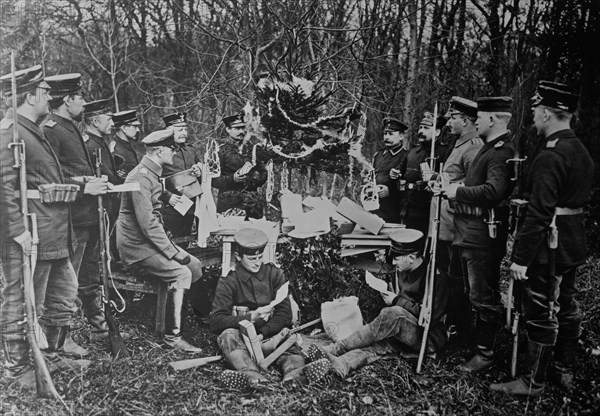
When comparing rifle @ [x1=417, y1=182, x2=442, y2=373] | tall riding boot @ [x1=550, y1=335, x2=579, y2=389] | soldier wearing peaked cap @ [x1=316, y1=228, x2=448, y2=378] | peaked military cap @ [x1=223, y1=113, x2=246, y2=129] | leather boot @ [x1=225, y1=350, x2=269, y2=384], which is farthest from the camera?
peaked military cap @ [x1=223, y1=113, x2=246, y2=129]

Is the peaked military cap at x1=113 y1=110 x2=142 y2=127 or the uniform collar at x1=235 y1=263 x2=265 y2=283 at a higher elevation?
the peaked military cap at x1=113 y1=110 x2=142 y2=127

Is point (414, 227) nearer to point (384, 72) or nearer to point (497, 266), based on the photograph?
point (497, 266)

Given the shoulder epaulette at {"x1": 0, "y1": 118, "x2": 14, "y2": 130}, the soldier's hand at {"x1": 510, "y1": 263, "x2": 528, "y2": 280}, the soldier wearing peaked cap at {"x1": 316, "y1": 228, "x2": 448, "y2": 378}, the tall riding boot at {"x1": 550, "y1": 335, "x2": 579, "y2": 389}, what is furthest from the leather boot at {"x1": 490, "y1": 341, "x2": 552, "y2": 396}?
the shoulder epaulette at {"x1": 0, "y1": 118, "x2": 14, "y2": 130}

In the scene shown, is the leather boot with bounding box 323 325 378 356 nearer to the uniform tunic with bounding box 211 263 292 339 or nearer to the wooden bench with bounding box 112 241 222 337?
the uniform tunic with bounding box 211 263 292 339

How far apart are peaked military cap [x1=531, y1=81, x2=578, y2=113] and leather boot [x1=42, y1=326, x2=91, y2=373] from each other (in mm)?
4249

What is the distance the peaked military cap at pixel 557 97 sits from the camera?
3865 mm

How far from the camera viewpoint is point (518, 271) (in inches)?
155

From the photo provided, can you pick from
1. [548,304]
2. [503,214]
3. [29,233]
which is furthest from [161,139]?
[548,304]

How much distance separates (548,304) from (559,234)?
557 millimetres

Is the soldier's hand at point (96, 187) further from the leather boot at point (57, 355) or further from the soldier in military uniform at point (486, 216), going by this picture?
the soldier in military uniform at point (486, 216)

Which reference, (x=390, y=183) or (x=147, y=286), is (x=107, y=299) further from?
(x=390, y=183)

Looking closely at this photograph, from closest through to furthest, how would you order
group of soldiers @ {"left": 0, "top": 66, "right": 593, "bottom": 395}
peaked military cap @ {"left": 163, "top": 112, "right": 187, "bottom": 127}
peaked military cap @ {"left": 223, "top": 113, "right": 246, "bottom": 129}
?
group of soldiers @ {"left": 0, "top": 66, "right": 593, "bottom": 395}
peaked military cap @ {"left": 163, "top": 112, "right": 187, "bottom": 127}
peaked military cap @ {"left": 223, "top": 113, "right": 246, "bottom": 129}

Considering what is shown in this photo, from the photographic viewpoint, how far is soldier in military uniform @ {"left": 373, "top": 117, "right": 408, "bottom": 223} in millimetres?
4551

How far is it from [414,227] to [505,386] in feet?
4.82
